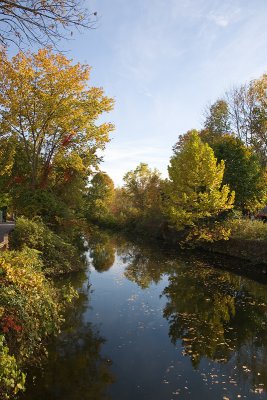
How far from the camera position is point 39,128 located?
22109 mm

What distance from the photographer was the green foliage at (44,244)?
18.2 meters

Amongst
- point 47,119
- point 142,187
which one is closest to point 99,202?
point 142,187

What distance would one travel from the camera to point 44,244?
62.7 ft

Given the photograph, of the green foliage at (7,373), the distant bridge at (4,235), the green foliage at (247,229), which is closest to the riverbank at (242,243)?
the green foliage at (247,229)

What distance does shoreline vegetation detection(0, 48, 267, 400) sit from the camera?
9.69 m

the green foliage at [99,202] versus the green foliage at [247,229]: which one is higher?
the green foliage at [99,202]

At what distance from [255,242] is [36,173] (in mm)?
17012

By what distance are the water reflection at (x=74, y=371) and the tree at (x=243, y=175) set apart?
Answer: 25992 mm

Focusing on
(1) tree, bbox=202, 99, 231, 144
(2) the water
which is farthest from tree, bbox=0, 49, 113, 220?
(1) tree, bbox=202, 99, 231, 144

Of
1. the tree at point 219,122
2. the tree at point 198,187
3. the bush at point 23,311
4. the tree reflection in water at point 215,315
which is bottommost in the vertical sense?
the tree reflection in water at point 215,315

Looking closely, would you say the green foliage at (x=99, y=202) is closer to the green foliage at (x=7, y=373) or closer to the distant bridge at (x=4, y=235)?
the distant bridge at (x=4, y=235)

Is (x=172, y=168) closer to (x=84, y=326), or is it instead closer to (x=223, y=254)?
(x=223, y=254)

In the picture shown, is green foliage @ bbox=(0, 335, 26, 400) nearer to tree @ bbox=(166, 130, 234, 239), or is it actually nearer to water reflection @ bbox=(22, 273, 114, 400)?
water reflection @ bbox=(22, 273, 114, 400)

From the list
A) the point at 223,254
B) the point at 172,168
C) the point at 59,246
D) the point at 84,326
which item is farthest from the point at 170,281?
the point at 172,168
